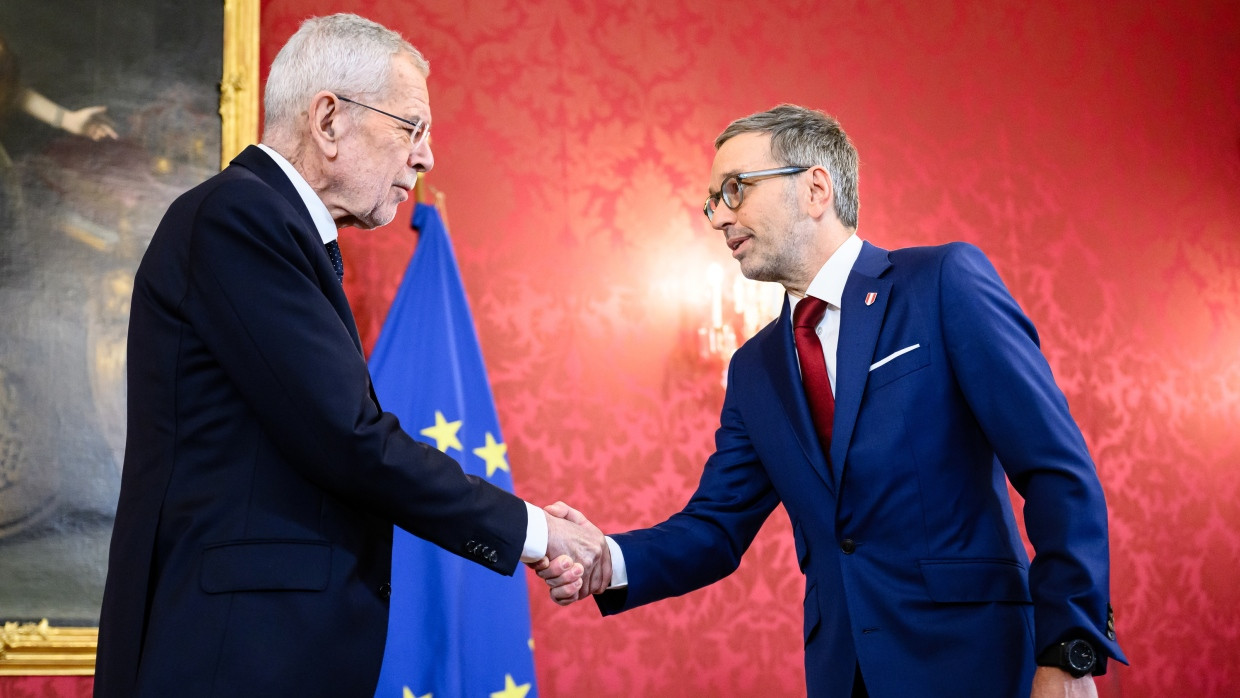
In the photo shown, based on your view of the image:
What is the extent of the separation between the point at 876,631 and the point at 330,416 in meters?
1.04

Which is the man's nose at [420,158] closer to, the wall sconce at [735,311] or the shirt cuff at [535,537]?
the shirt cuff at [535,537]

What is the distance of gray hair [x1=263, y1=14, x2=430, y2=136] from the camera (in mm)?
2068

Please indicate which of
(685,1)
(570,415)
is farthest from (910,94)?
(570,415)

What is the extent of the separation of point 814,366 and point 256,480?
116 centimetres

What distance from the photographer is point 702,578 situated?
8.53 ft

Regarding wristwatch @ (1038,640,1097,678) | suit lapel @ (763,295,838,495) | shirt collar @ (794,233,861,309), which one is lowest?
wristwatch @ (1038,640,1097,678)

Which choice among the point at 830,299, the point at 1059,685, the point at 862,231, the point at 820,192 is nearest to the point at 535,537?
the point at 830,299

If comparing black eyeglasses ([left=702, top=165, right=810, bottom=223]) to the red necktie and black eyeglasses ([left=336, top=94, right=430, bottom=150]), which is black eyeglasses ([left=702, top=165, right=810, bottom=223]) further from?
black eyeglasses ([left=336, top=94, right=430, bottom=150])

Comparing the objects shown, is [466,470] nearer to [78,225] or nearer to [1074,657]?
[78,225]

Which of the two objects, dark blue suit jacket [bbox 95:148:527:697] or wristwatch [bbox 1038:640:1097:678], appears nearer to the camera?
dark blue suit jacket [bbox 95:148:527:697]

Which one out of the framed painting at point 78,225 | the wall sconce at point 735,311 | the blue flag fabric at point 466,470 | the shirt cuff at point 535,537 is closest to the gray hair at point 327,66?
the shirt cuff at point 535,537

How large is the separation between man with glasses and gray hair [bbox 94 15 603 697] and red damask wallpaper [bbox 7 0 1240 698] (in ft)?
6.99

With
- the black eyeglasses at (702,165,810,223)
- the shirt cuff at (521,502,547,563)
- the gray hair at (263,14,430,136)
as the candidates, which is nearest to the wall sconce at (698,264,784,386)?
the black eyeglasses at (702,165,810,223)

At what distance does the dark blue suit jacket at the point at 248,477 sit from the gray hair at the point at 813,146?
1.19m
